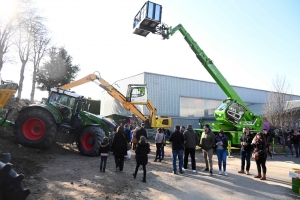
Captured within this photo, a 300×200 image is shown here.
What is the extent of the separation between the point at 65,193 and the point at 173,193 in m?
2.61

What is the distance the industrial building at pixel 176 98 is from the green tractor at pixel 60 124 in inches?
549

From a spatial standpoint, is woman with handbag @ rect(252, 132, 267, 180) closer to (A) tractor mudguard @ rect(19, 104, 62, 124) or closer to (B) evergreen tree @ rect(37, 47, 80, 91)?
(A) tractor mudguard @ rect(19, 104, 62, 124)

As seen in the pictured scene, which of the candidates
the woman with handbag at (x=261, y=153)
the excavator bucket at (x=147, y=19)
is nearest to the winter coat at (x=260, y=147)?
the woman with handbag at (x=261, y=153)

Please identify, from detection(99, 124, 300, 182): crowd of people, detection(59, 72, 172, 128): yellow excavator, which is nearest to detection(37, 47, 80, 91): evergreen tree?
detection(59, 72, 172, 128): yellow excavator

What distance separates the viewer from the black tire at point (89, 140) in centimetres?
958

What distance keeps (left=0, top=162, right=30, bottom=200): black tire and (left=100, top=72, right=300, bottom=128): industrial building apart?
21269 millimetres

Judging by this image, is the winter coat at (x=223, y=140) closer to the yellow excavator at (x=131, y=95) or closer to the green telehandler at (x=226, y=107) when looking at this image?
the green telehandler at (x=226, y=107)

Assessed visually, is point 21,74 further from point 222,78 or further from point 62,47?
point 222,78

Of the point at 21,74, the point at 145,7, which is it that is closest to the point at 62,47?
the point at 21,74

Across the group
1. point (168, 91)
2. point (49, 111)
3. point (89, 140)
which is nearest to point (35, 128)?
point (49, 111)

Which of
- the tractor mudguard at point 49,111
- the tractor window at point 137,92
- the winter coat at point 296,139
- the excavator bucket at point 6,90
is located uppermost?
the tractor window at point 137,92

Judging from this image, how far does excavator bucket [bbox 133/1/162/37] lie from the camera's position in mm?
11781

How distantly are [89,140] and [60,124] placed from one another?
141 centimetres

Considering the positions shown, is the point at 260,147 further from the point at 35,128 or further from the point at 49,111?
the point at 35,128
